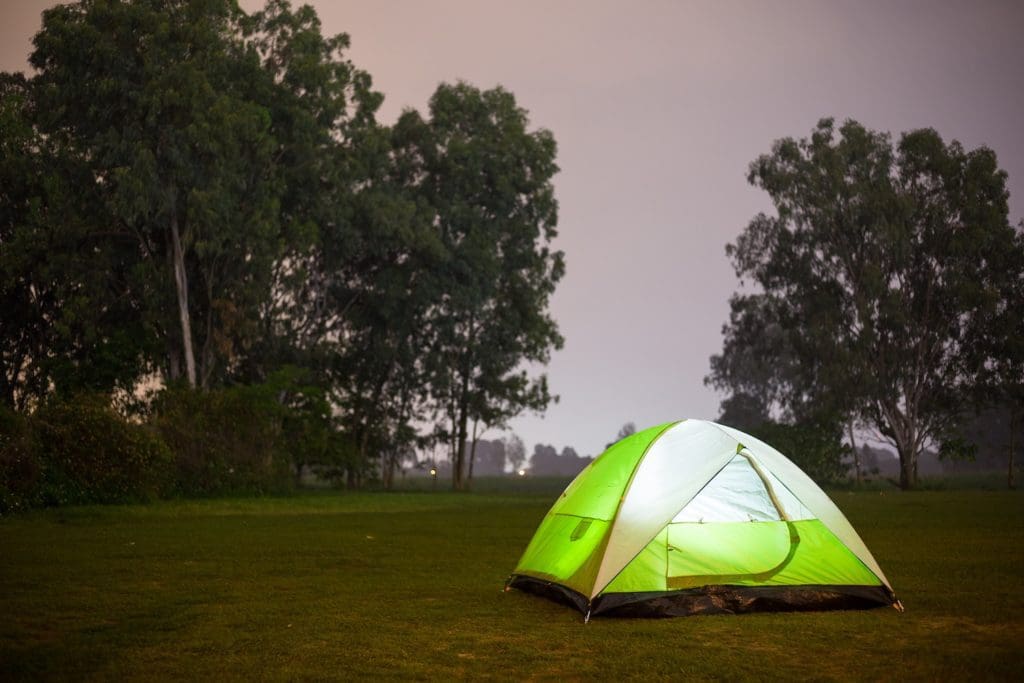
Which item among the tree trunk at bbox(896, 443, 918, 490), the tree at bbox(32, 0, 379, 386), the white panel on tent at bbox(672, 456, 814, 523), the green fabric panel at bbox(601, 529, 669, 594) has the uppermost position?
the tree at bbox(32, 0, 379, 386)

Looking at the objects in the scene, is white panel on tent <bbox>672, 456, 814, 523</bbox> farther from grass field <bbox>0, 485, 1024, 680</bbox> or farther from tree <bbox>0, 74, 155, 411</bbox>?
tree <bbox>0, 74, 155, 411</bbox>

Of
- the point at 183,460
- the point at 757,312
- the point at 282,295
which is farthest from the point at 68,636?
the point at 757,312

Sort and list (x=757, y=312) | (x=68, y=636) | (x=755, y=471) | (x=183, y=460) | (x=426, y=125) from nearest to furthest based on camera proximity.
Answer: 1. (x=68, y=636)
2. (x=755, y=471)
3. (x=183, y=460)
4. (x=426, y=125)
5. (x=757, y=312)

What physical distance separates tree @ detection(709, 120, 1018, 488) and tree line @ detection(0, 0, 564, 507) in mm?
13332

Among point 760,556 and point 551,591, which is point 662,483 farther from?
point 551,591

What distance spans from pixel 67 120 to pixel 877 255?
38184mm

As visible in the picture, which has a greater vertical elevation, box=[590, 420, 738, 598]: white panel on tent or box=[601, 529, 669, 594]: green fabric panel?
box=[590, 420, 738, 598]: white panel on tent

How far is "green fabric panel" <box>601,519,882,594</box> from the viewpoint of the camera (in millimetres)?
9461

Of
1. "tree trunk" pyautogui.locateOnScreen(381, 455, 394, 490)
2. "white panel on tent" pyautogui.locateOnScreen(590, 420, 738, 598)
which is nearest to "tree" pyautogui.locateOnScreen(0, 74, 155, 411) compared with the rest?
"tree trunk" pyautogui.locateOnScreen(381, 455, 394, 490)

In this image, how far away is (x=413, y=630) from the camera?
350 inches

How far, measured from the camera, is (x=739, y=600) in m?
9.52

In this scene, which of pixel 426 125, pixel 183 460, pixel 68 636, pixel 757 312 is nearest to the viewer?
pixel 68 636

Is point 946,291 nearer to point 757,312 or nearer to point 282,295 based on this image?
point 757,312

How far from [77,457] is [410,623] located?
751 inches
